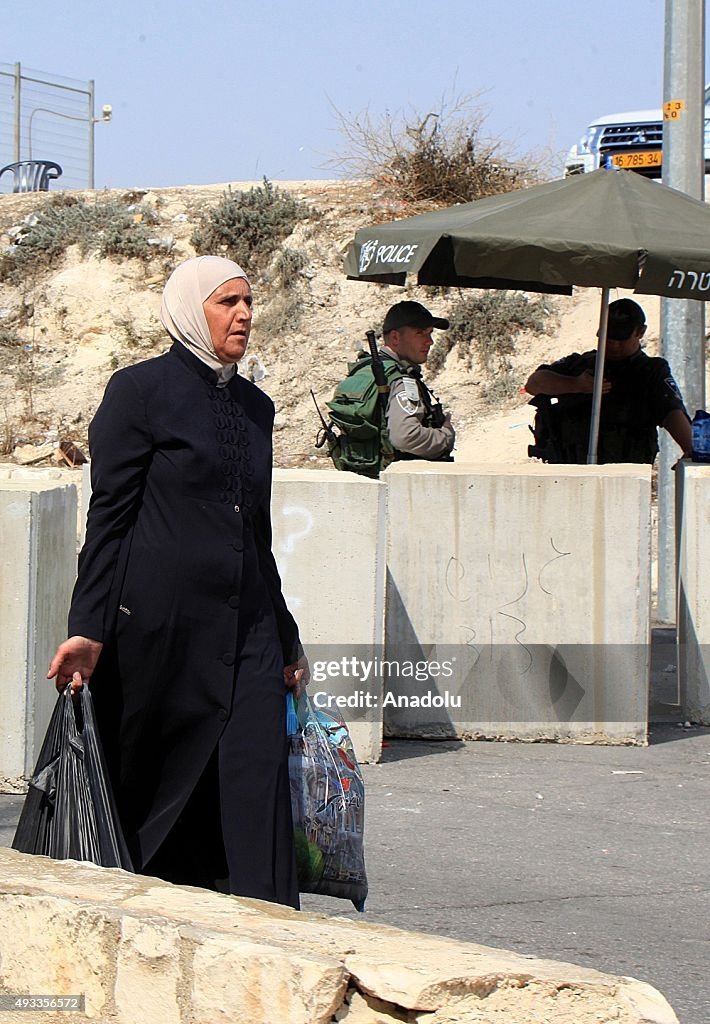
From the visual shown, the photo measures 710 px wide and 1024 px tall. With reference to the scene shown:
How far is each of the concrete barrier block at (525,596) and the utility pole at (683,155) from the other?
2850 millimetres

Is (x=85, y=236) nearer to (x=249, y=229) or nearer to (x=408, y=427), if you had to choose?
(x=249, y=229)

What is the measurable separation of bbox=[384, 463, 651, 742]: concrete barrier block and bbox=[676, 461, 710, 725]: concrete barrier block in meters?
0.50

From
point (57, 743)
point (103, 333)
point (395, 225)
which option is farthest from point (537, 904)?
point (103, 333)

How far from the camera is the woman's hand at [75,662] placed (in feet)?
11.2

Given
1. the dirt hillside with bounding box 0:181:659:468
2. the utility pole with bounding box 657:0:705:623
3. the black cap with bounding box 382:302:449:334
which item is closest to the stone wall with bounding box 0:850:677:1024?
the black cap with bounding box 382:302:449:334

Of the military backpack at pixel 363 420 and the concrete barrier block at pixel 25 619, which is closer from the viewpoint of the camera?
Answer: the concrete barrier block at pixel 25 619

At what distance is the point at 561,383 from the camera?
8406 mm

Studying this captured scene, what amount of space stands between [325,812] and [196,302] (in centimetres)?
130

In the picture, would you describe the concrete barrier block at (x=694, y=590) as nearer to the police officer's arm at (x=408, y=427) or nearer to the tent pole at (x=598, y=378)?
the tent pole at (x=598, y=378)

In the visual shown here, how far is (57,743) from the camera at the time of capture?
342 centimetres

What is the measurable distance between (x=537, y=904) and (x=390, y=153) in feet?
55.4

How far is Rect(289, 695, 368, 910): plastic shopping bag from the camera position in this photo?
3670mm

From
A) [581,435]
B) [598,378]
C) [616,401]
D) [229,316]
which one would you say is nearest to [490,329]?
[581,435]

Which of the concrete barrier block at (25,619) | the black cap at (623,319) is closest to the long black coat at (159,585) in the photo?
the concrete barrier block at (25,619)
